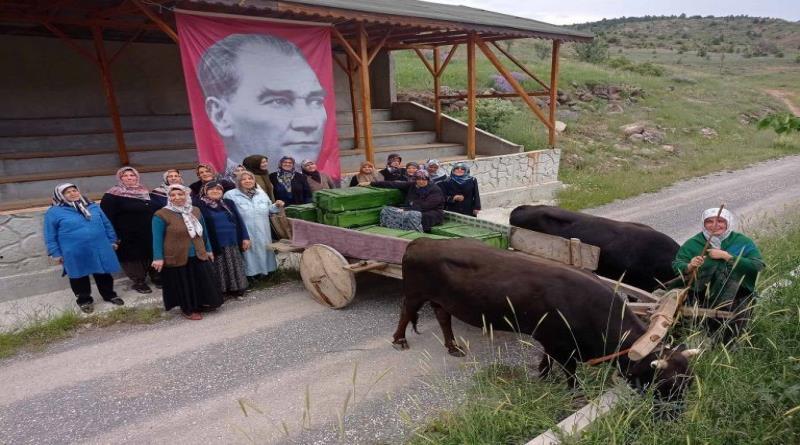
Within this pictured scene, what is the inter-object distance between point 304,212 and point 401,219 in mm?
1188

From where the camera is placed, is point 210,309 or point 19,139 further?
point 19,139

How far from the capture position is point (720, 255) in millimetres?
3256

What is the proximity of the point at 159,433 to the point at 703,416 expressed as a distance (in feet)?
10.7

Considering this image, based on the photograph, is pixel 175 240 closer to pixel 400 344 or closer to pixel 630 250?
pixel 400 344

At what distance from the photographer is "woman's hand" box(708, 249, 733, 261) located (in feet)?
10.6

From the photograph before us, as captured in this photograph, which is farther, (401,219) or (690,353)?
(401,219)

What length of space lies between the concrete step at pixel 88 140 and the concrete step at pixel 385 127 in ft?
11.9

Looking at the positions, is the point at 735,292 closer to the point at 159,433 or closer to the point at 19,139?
the point at 159,433

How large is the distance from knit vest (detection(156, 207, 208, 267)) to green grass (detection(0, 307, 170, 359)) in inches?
Result: 27.9

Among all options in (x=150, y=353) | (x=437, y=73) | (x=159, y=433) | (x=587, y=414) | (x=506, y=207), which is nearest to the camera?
(x=587, y=414)

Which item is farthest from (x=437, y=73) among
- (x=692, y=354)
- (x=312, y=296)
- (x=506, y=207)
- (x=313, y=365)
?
(x=692, y=354)

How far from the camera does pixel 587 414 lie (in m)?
2.78

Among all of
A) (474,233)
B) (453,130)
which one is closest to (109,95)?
(474,233)

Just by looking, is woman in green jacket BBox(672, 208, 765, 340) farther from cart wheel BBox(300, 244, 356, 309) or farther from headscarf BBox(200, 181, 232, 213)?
headscarf BBox(200, 181, 232, 213)
